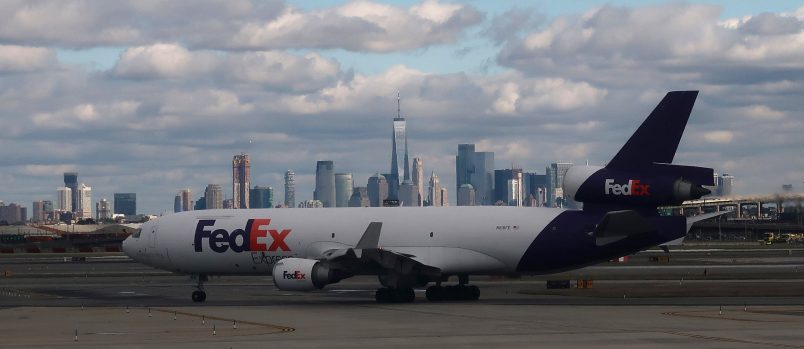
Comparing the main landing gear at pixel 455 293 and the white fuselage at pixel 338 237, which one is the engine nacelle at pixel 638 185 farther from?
the main landing gear at pixel 455 293

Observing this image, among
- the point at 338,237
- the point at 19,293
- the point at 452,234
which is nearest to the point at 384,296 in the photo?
the point at 338,237

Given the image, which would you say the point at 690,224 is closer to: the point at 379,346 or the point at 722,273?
the point at 379,346

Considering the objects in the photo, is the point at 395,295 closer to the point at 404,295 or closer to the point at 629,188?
the point at 404,295

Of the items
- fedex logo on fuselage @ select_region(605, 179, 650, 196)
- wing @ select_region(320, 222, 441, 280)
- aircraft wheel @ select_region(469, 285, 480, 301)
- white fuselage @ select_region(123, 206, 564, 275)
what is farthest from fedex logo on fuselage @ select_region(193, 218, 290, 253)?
fedex logo on fuselage @ select_region(605, 179, 650, 196)

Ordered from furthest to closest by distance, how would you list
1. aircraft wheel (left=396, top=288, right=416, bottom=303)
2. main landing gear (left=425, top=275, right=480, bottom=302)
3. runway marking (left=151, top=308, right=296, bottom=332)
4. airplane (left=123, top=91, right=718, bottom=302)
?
main landing gear (left=425, top=275, right=480, bottom=302), aircraft wheel (left=396, top=288, right=416, bottom=303), airplane (left=123, top=91, right=718, bottom=302), runway marking (left=151, top=308, right=296, bottom=332)

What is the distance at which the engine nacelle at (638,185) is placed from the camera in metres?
45.6

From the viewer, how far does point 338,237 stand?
2066 inches

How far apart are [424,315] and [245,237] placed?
43.4 feet

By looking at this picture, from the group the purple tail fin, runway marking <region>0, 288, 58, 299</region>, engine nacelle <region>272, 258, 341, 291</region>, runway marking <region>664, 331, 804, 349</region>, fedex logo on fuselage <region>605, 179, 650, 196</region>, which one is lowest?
runway marking <region>664, 331, 804, 349</region>

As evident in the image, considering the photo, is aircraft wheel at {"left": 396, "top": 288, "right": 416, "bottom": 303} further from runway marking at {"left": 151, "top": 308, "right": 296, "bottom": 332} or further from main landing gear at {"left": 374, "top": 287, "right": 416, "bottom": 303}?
runway marking at {"left": 151, "top": 308, "right": 296, "bottom": 332}

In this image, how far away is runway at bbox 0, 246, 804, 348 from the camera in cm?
3378

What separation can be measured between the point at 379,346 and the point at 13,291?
121 feet

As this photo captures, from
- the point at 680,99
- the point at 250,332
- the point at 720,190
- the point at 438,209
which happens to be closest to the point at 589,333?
the point at 250,332

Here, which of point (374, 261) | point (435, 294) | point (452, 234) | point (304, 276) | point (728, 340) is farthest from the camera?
point (435, 294)
